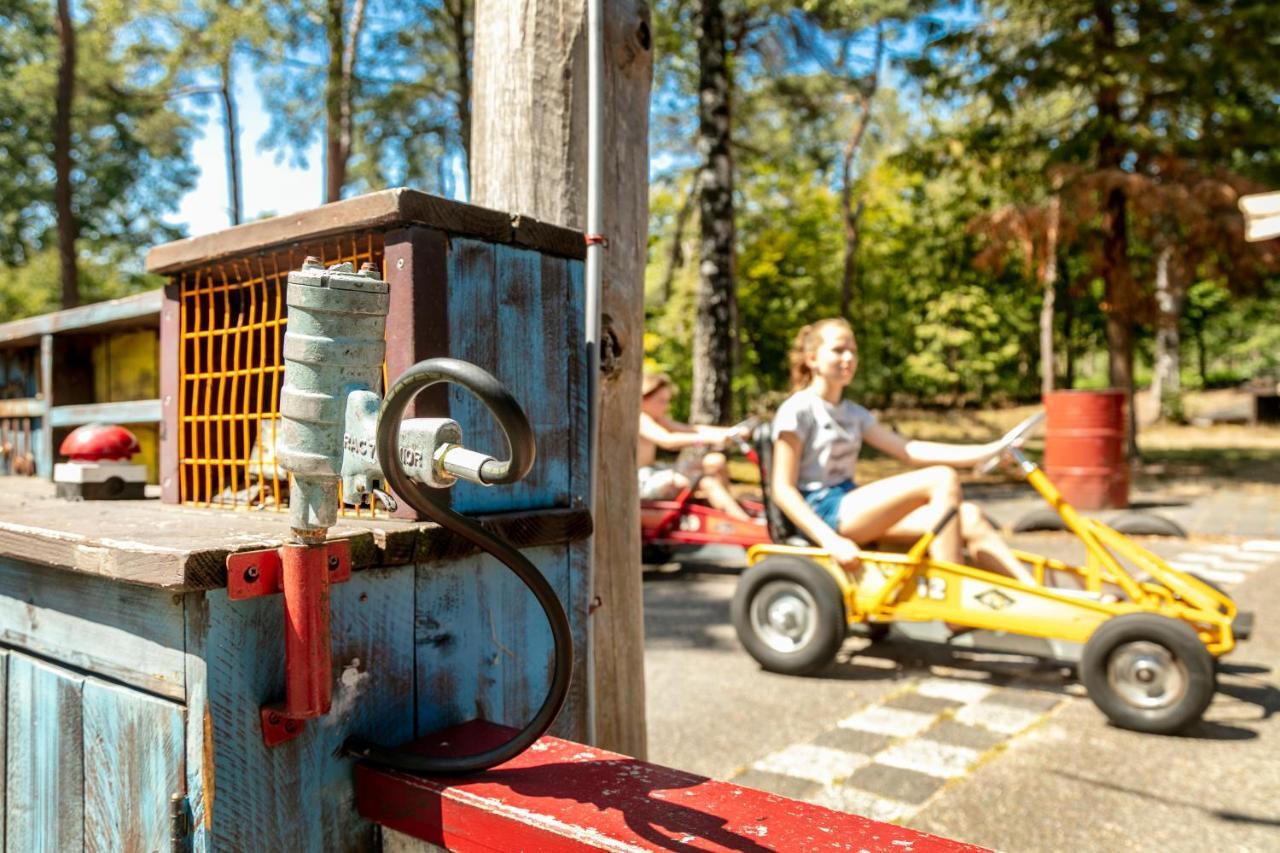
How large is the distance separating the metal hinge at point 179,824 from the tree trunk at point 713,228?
10.6 metres

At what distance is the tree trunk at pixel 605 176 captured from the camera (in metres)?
2.19

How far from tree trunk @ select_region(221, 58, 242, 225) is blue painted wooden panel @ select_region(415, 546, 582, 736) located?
66.0ft

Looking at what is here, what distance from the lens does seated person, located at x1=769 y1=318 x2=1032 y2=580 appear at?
448 cm

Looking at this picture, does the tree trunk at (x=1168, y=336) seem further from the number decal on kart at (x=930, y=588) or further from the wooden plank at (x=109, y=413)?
the wooden plank at (x=109, y=413)

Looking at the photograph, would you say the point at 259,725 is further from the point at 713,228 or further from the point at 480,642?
the point at 713,228

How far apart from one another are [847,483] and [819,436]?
0.98 feet

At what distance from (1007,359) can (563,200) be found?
29.9 metres

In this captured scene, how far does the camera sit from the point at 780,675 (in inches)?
184

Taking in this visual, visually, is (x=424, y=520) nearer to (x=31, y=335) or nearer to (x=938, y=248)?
(x=31, y=335)

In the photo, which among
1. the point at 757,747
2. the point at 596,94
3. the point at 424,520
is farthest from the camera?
the point at 757,747

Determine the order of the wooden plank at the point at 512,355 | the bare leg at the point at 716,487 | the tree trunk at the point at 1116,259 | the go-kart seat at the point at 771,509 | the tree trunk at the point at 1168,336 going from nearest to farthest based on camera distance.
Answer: the wooden plank at the point at 512,355 < the go-kart seat at the point at 771,509 < the bare leg at the point at 716,487 < the tree trunk at the point at 1116,259 < the tree trunk at the point at 1168,336

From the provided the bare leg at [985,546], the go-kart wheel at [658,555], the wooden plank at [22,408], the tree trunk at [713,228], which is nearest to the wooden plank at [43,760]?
the wooden plank at [22,408]

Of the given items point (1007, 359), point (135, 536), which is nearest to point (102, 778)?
point (135, 536)

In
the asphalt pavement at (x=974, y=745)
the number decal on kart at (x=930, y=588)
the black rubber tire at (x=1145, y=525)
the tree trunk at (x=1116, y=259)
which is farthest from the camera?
the tree trunk at (x=1116, y=259)
